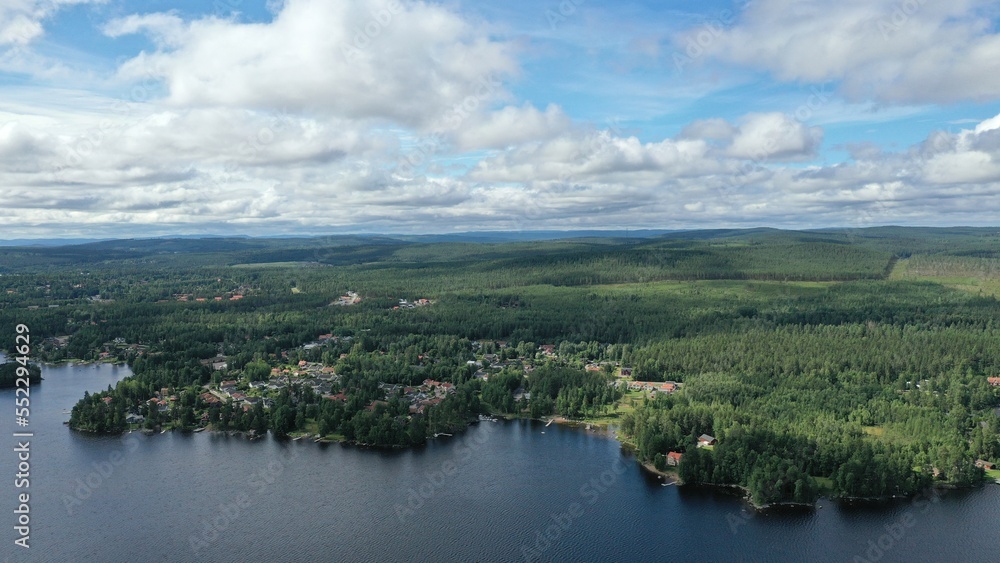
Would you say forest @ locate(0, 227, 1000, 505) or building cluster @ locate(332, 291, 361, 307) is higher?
building cluster @ locate(332, 291, 361, 307)

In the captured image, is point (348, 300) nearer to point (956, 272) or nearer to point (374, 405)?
point (374, 405)

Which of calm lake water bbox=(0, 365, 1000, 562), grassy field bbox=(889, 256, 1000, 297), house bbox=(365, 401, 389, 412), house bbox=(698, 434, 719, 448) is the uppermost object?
grassy field bbox=(889, 256, 1000, 297)

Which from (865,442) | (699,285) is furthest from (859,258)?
(865,442)

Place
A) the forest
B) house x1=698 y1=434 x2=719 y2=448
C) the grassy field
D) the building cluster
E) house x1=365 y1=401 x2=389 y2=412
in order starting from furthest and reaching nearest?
the grassy field, the building cluster, house x1=365 y1=401 x2=389 y2=412, house x1=698 y1=434 x2=719 y2=448, the forest

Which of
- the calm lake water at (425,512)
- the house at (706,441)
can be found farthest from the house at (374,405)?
the house at (706,441)

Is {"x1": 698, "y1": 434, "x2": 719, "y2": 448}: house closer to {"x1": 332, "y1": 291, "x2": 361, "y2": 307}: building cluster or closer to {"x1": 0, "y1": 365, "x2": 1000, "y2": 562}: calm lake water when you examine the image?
{"x1": 0, "y1": 365, "x2": 1000, "y2": 562}: calm lake water

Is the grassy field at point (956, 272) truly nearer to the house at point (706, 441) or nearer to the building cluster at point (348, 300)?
the house at point (706, 441)

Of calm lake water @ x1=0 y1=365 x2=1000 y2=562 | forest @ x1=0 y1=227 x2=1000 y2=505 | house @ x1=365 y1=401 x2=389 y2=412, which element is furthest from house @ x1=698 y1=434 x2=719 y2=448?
house @ x1=365 y1=401 x2=389 y2=412
